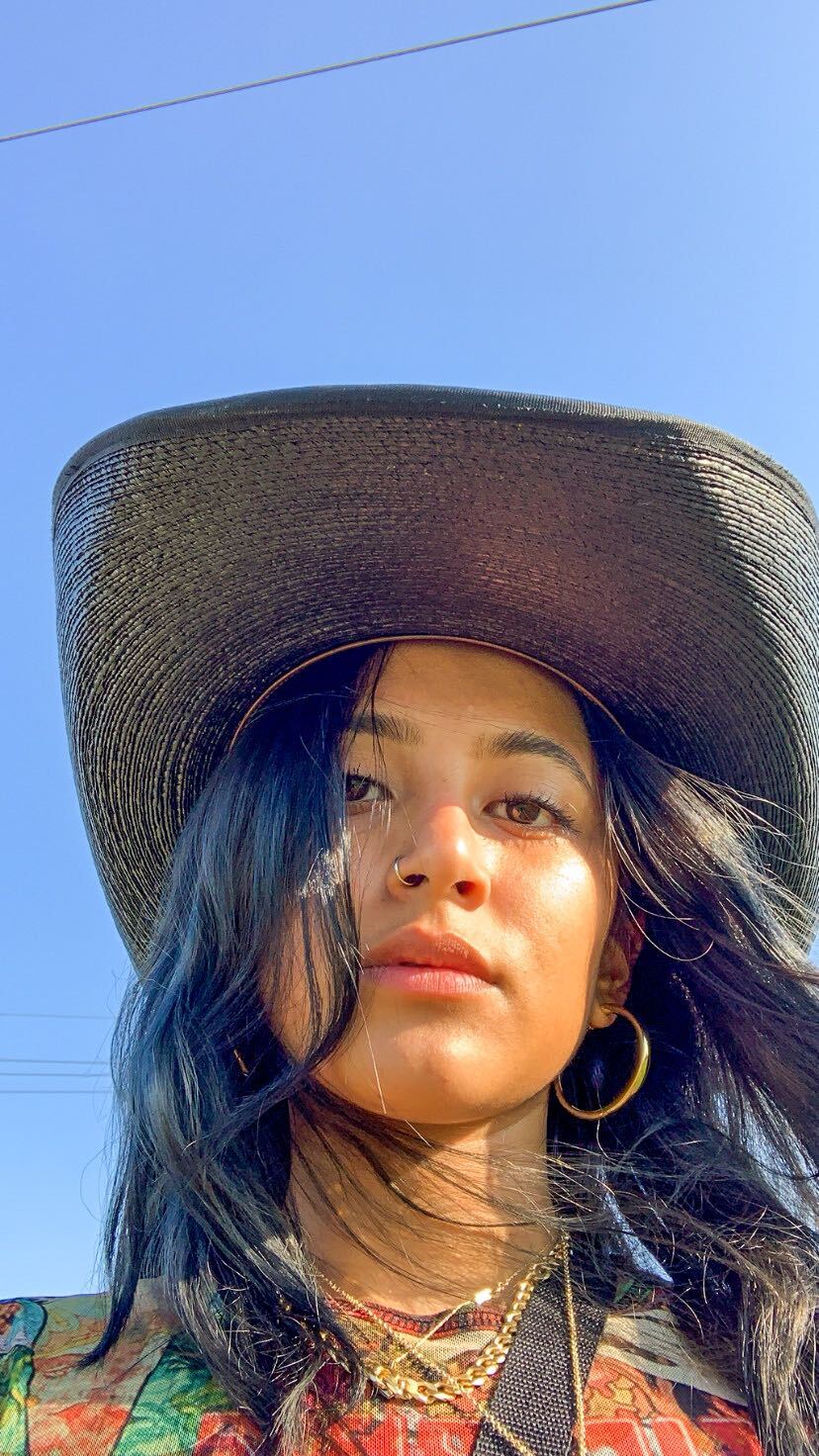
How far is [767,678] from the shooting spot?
6.02 ft

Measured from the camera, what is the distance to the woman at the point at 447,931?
1474 mm

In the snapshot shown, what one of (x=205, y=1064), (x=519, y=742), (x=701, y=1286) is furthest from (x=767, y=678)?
(x=205, y=1064)

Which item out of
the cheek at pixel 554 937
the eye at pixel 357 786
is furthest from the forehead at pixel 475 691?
the cheek at pixel 554 937

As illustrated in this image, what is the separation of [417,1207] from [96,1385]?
458 millimetres

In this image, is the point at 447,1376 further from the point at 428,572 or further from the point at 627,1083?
the point at 428,572

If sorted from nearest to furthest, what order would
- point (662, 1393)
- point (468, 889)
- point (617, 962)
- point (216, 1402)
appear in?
point (216, 1402) < point (662, 1393) < point (468, 889) < point (617, 962)

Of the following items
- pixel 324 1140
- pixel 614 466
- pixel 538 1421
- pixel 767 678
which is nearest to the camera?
pixel 538 1421

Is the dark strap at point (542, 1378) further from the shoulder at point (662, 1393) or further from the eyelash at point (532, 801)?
the eyelash at point (532, 801)

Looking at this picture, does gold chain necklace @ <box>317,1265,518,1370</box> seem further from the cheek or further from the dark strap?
the cheek

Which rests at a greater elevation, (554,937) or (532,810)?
(532,810)

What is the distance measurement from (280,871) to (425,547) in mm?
492

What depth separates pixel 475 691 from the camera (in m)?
1.82

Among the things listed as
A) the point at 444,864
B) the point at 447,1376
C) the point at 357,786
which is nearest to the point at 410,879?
the point at 444,864

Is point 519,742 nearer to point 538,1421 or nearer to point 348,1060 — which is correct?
point 348,1060
